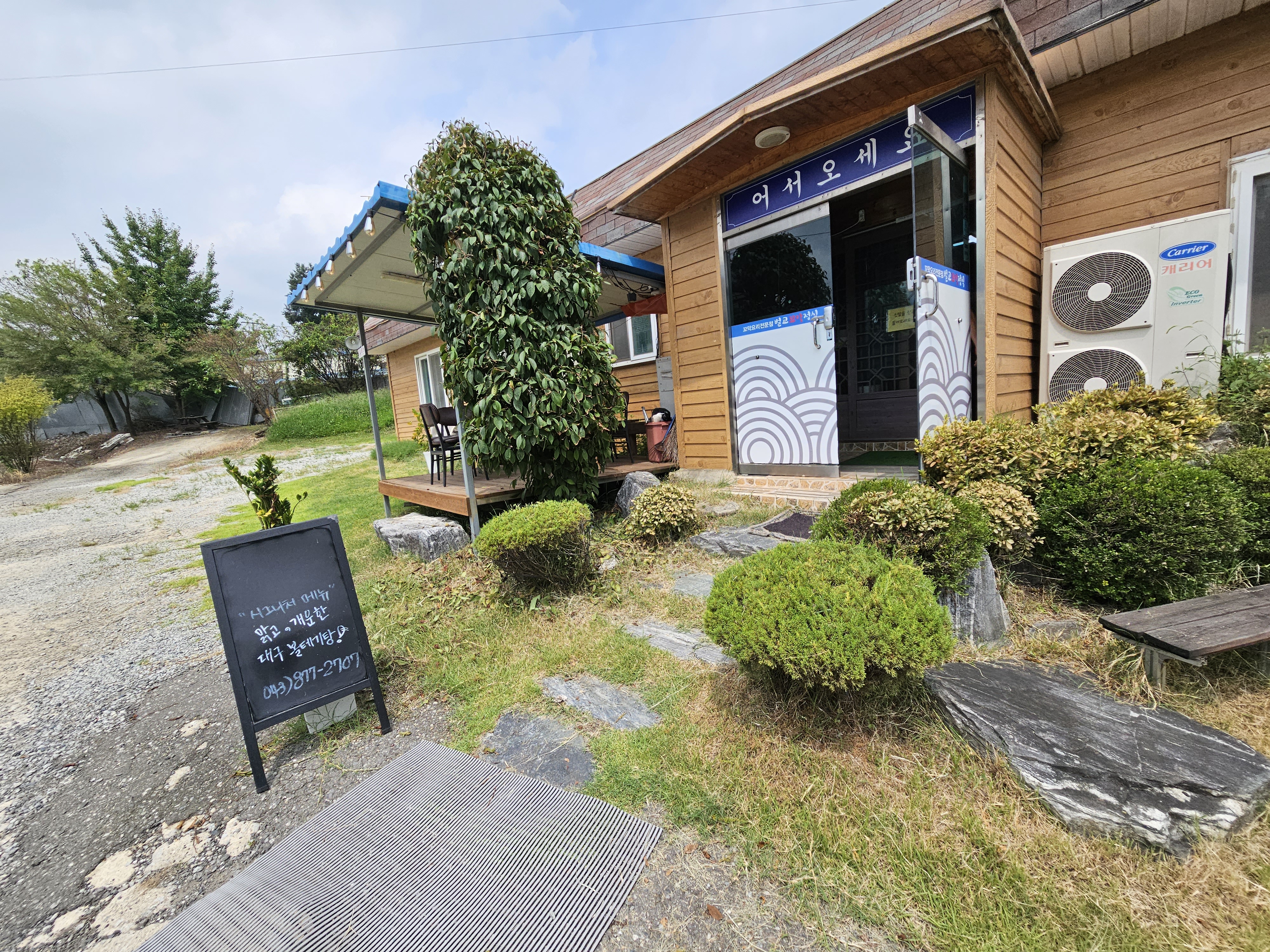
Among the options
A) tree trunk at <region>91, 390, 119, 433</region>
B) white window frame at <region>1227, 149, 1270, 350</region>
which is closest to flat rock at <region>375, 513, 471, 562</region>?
white window frame at <region>1227, 149, 1270, 350</region>

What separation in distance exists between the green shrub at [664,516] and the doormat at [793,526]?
0.60 meters

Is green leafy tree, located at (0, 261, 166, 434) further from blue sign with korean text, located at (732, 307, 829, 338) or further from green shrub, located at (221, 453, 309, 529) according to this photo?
blue sign with korean text, located at (732, 307, 829, 338)

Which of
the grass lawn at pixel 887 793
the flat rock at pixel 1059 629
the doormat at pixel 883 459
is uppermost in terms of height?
the doormat at pixel 883 459

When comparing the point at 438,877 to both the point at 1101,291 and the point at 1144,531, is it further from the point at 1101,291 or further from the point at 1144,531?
the point at 1101,291

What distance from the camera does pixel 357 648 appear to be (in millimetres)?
2314

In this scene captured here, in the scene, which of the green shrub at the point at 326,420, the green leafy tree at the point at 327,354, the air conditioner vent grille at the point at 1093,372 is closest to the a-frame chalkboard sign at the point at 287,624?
the air conditioner vent grille at the point at 1093,372

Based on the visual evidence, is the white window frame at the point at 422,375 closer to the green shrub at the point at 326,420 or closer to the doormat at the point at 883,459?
the green shrub at the point at 326,420

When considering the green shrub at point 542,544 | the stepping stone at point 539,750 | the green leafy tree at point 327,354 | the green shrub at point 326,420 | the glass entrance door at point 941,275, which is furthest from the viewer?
the green leafy tree at point 327,354

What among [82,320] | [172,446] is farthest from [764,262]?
[82,320]

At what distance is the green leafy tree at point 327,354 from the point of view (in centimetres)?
2325

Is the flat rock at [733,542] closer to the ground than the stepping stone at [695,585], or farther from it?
farther from it

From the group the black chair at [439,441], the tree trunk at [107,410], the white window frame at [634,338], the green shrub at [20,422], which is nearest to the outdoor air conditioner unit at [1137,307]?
the white window frame at [634,338]

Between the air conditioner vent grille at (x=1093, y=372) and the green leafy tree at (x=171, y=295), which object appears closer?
the air conditioner vent grille at (x=1093, y=372)

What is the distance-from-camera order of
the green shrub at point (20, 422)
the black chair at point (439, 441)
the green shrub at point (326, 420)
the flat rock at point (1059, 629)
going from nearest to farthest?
the flat rock at point (1059, 629)
the black chair at point (439, 441)
the green shrub at point (20, 422)
the green shrub at point (326, 420)
